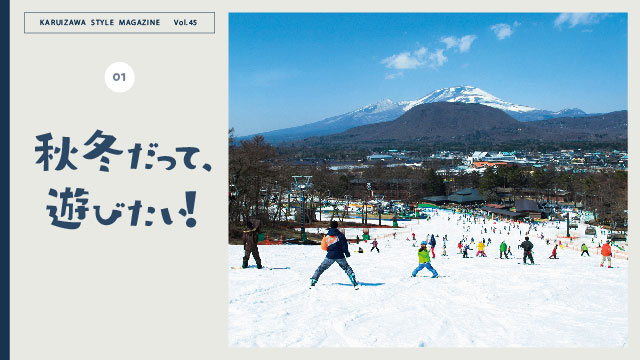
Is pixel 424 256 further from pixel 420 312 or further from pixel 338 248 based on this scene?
pixel 420 312

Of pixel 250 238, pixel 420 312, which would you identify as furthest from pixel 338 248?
pixel 250 238

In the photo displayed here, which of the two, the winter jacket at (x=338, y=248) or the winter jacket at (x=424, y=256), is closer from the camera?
the winter jacket at (x=338, y=248)

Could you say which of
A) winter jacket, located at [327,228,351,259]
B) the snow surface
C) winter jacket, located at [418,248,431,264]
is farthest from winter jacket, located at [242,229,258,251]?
winter jacket, located at [418,248,431,264]

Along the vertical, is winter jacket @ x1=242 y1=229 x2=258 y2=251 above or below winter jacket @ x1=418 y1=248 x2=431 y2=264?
above

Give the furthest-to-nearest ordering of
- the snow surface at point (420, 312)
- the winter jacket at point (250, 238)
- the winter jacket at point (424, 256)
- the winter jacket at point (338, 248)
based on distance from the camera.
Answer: the winter jacket at point (424, 256) → the winter jacket at point (250, 238) → the winter jacket at point (338, 248) → the snow surface at point (420, 312)

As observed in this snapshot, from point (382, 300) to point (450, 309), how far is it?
0.84 metres

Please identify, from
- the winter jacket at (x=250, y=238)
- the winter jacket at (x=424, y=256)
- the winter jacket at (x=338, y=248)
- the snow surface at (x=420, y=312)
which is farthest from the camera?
the winter jacket at (x=424, y=256)

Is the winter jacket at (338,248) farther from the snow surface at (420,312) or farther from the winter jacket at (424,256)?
the winter jacket at (424,256)

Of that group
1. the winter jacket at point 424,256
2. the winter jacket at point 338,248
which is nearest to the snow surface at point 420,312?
the winter jacket at point 424,256

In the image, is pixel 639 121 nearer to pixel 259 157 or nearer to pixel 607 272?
pixel 607 272

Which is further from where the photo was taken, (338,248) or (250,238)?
(250,238)

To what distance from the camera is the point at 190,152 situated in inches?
183

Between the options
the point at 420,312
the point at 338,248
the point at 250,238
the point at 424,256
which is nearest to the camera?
the point at 420,312

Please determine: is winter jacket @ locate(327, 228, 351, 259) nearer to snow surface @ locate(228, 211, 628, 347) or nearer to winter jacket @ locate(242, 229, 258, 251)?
snow surface @ locate(228, 211, 628, 347)
